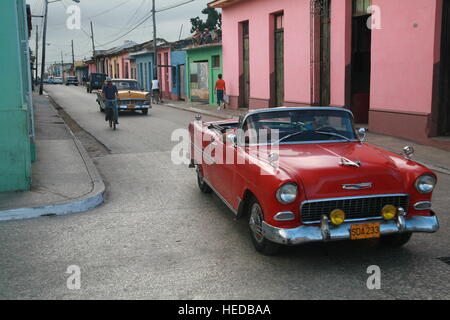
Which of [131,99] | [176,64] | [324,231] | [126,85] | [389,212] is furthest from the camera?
[176,64]

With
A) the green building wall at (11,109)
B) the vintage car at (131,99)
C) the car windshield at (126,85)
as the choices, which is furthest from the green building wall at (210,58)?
the green building wall at (11,109)

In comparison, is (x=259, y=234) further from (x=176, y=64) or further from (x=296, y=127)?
(x=176, y=64)

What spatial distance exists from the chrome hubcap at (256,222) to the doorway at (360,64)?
38.5 ft

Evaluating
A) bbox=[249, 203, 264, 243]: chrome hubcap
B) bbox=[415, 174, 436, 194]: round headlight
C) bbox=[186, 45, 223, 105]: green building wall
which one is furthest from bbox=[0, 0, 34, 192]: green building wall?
bbox=[186, 45, 223, 105]: green building wall

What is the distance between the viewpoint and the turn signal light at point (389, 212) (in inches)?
189

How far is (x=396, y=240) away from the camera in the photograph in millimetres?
5234

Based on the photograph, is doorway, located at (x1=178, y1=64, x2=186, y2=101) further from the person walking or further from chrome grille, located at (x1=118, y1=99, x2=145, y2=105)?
the person walking

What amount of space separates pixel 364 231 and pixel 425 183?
2.83 ft

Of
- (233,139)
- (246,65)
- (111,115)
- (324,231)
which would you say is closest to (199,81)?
(246,65)

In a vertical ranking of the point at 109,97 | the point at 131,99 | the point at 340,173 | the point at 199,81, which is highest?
the point at 199,81

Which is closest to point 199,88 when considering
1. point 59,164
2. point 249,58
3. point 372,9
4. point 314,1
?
point 249,58

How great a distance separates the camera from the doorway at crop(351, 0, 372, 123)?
15.7 m

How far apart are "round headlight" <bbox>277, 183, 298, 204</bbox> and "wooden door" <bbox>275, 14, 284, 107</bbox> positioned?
16.8 m
